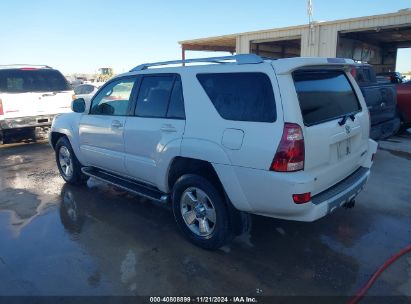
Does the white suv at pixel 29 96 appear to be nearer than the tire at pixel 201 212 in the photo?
No

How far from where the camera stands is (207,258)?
11.7 feet

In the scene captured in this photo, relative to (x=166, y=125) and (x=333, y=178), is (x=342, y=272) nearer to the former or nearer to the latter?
(x=333, y=178)

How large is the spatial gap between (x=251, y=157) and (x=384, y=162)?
508 cm

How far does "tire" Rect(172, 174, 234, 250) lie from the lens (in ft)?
11.4

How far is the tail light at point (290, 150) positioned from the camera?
2.94 meters

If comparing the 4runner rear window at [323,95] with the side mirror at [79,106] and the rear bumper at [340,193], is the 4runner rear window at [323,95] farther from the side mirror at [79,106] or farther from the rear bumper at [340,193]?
the side mirror at [79,106]

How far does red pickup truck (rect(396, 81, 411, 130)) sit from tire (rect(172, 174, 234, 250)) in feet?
25.2

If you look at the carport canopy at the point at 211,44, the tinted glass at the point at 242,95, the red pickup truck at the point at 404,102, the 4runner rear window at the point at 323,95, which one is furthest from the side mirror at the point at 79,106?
the carport canopy at the point at 211,44

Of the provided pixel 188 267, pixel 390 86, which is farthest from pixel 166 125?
pixel 390 86

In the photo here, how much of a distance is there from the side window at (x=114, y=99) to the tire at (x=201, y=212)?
141 centimetres

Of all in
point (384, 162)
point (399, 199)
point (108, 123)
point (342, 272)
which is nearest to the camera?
point (342, 272)

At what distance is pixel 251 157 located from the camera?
10.1 feet

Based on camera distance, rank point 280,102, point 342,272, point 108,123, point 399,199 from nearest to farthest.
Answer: point 280,102, point 342,272, point 108,123, point 399,199

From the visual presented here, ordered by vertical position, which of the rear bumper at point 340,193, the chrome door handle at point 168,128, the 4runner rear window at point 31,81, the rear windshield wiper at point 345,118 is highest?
the 4runner rear window at point 31,81
